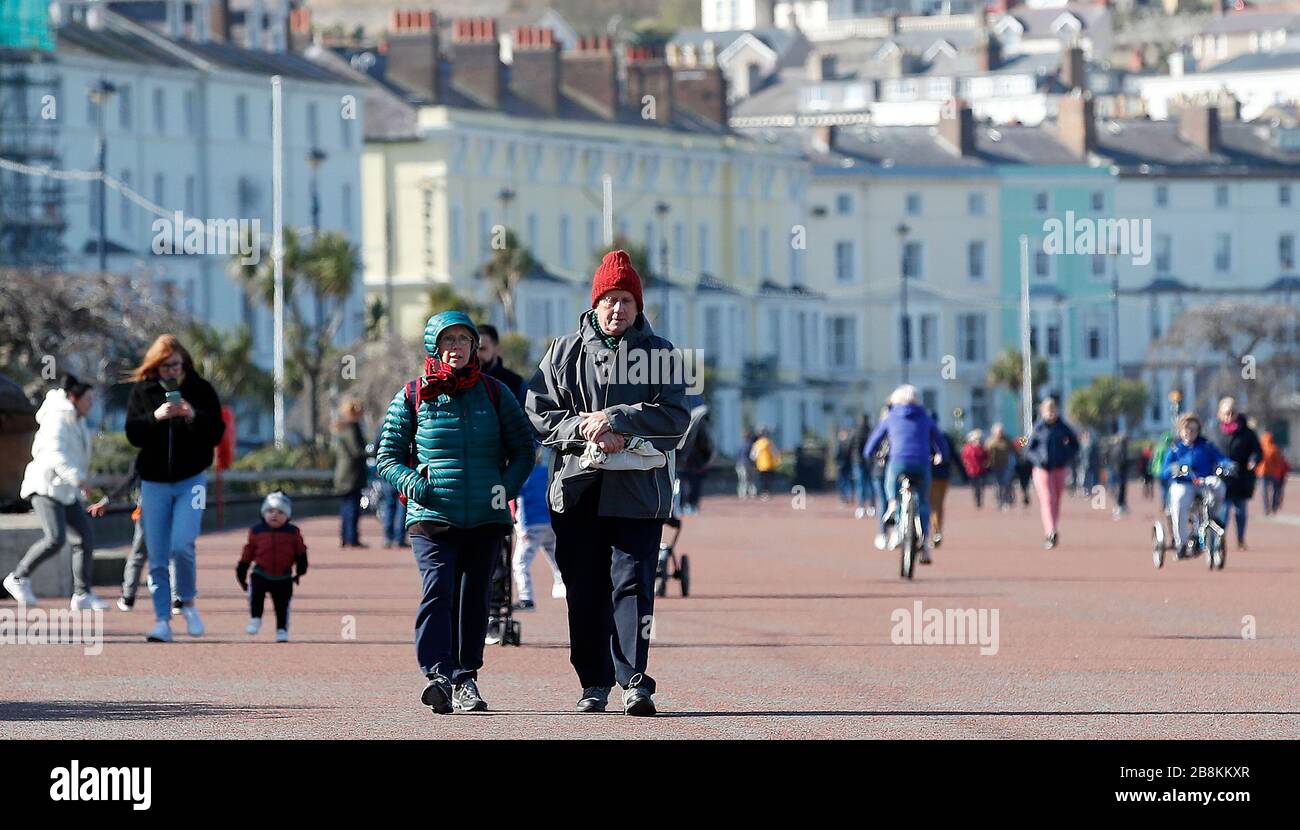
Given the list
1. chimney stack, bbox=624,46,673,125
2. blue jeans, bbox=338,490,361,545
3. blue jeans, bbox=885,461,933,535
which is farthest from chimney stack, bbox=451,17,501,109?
blue jeans, bbox=885,461,933,535

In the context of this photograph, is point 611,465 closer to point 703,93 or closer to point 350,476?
point 350,476

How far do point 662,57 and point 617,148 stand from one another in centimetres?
799

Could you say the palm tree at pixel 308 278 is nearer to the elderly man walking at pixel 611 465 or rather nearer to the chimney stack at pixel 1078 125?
the elderly man walking at pixel 611 465

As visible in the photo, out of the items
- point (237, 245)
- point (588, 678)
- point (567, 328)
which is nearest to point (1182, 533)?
point (588, 678)

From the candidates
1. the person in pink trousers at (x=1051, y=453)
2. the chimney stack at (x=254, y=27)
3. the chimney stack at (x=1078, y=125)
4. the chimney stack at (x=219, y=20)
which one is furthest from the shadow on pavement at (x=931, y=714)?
the chimney stack at (x=1078, y=125)

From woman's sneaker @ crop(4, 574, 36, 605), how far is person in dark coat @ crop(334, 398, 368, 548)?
41.9 feet

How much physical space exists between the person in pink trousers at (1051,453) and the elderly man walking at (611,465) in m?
18.9

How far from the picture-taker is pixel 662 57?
11075 cm

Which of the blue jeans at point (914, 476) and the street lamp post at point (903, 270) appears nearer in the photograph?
the blue jeans at point (914, 476)

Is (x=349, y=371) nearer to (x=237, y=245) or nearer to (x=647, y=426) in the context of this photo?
(x=237, y=245)

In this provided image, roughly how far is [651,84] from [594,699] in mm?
94127

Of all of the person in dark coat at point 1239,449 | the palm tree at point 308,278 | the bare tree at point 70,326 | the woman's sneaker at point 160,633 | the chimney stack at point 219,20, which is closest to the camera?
the woman's sneaker at point 160,633

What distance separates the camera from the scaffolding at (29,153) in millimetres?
81062

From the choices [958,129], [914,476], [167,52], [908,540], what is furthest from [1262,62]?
[908,540]
